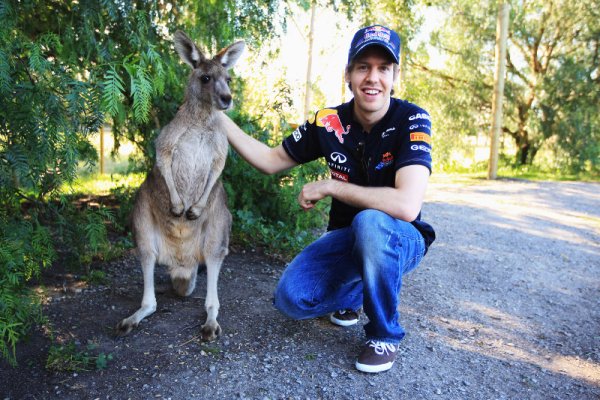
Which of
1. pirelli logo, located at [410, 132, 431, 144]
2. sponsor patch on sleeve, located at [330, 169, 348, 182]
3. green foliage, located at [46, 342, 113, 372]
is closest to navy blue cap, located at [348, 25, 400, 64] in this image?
pirelli logo, located at [410, 132, 431, 144]

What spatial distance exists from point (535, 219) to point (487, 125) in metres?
5.82

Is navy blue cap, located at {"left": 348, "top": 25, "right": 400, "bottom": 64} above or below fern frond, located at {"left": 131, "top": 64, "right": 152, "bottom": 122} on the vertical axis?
above

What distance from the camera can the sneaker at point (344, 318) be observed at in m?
2.60

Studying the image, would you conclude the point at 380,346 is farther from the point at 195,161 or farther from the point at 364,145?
the point at 195,161

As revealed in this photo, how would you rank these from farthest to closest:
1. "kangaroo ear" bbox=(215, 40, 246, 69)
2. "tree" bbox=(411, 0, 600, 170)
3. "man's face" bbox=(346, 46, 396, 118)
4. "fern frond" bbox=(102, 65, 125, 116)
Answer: "tree" bbox=(411, 0, 600, 170), "kangaroo ear" bbox=(215, 40, 246, 69), "man's face" bbox=(346, 46, 396, 118), "fern frond" bbox=(102, 65, 125, 116)

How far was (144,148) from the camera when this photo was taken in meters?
3.81

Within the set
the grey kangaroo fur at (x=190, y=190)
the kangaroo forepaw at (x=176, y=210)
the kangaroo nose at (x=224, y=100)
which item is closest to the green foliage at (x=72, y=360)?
the grey kangaroo fur at (x=190, y=190)

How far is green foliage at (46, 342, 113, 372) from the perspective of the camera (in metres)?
2.02

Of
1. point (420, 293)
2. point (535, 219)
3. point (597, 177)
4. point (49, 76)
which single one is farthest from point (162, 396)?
point (597, 177)

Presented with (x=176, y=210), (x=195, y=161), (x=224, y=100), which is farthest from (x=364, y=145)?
(x=176, y=210)

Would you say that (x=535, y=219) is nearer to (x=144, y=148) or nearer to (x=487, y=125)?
(x=144, y=148)

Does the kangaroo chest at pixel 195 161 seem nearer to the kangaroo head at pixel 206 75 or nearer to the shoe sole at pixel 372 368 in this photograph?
the kangaroo head at pixel 206 75

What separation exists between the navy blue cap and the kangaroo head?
65 cm

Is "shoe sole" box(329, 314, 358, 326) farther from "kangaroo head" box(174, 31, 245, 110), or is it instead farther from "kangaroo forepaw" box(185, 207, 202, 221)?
"kangaroo head" box(174, 31, 245, 110)
